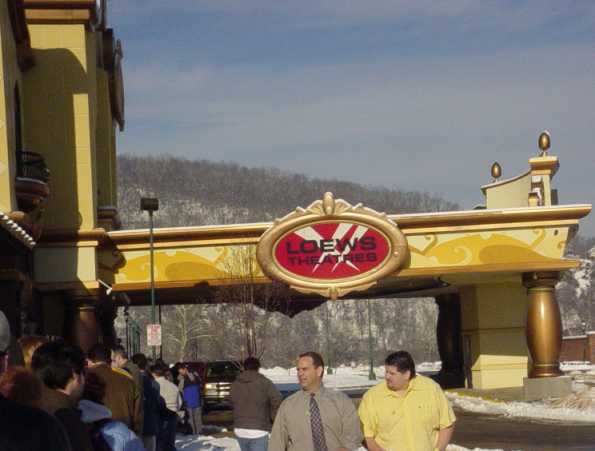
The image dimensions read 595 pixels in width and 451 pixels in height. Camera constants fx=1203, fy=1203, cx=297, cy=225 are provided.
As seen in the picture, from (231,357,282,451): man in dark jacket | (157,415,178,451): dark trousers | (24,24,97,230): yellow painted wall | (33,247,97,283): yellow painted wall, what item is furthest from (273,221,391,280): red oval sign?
(231,357,282,451): man in dark jacket

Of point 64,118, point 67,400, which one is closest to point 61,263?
point 64,118

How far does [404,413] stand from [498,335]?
28880 mm

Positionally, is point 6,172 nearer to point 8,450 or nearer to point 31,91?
point 31,91

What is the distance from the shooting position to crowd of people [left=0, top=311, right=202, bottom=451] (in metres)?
3.50

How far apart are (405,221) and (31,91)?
997 cm

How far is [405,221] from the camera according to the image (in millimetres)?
30859

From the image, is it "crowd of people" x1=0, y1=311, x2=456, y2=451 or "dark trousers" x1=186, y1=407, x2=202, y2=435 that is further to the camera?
"dark trousers" x1=186, y1=407, x2=202, y2=435

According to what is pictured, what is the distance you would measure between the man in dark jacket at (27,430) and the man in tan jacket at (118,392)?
217 inches

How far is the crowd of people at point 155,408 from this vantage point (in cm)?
394

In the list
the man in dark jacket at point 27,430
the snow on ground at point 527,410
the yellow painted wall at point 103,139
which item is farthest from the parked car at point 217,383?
the man in dark jacket at point 27,430

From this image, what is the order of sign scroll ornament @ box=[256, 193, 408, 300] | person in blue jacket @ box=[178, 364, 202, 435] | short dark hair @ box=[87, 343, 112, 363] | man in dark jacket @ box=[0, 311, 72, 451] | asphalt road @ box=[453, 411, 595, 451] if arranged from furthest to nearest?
sign scroll ornament @ box=[256, 193, 408, 300]
person in blue jacket @ box=[178, 364, 202, 435]
asphalt road @ box=[453, 411, 595, 451]
short dark hair @ box=[87, 343, 112, 363]
man in dark jacket @ box=[0, 311, 72, 451]

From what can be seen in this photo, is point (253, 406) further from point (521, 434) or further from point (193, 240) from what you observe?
point (193, 240)

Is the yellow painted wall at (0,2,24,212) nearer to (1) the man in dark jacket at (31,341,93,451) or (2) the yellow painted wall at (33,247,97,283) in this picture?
(2) the yellow painted wall at (33,247,97,283)

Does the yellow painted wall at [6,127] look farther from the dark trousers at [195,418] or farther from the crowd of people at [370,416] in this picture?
the crowd of people at [370,416]
